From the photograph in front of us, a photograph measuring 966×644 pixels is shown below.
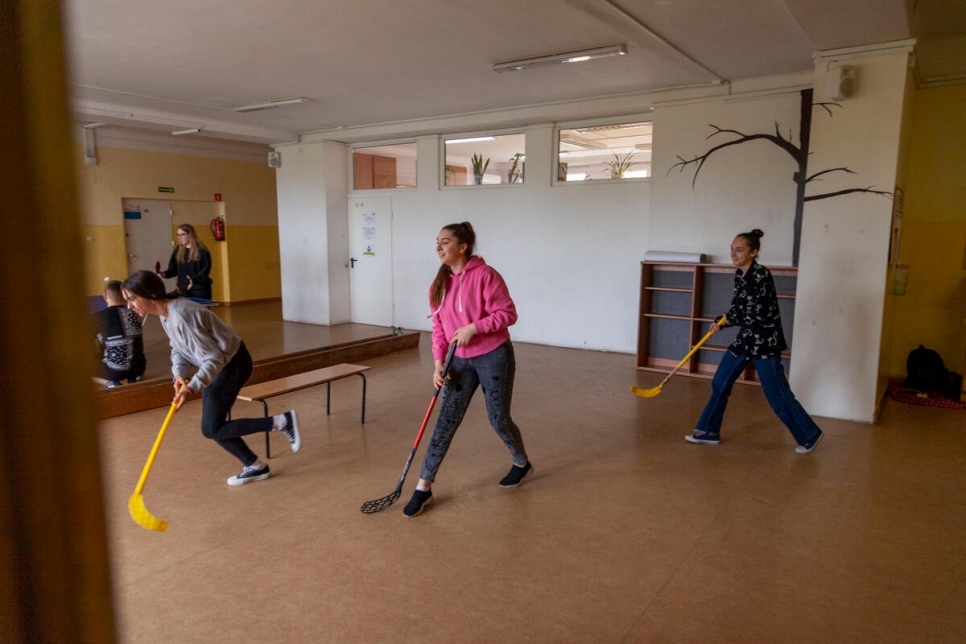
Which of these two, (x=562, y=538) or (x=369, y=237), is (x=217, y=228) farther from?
(x=562, y=538)

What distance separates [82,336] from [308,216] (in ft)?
31.2

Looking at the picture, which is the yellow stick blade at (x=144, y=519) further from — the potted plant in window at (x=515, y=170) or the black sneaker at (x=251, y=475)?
the potted plant in window at (x=515, y=170)

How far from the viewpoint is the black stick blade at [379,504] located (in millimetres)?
3348

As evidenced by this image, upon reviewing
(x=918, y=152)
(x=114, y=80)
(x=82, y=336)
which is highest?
(x=114, y=80)

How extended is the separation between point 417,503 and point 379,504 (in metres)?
0.22

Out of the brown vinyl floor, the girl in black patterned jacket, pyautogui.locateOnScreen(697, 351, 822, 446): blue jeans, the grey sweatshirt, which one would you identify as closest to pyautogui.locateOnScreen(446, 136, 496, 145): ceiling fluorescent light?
the brown vinyl floor

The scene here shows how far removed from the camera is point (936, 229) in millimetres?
6078

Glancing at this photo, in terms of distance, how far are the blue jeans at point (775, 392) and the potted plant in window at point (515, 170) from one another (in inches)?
181

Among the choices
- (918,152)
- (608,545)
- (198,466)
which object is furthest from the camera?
(918,152)

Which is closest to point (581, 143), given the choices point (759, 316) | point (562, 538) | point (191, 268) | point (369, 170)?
point (369, 170)

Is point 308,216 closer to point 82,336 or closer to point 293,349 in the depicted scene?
point 293,349

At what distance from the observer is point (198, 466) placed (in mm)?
4012

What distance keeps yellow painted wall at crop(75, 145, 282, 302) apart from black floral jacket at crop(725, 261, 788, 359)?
354 inches

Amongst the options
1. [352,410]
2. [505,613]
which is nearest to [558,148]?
[352,410]
